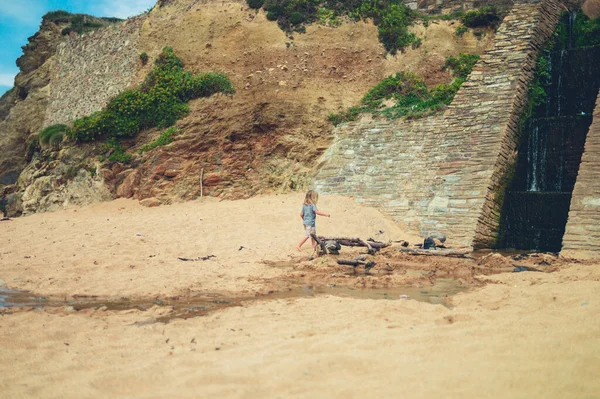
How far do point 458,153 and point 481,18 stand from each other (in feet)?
24.1

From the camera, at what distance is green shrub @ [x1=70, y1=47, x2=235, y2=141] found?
1658 cm

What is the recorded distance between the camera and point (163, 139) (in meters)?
15.8

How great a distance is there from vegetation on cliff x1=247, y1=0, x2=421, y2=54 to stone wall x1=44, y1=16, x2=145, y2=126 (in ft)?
17.1

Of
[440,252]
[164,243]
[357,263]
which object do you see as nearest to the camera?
[357,263]

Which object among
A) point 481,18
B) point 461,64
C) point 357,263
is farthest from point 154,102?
point 357,263

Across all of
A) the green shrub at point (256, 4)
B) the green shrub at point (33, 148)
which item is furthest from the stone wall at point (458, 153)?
the green shrub at point (33, 148)

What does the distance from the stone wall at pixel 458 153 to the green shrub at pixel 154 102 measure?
17.0ft

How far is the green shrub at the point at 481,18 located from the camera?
645 inches

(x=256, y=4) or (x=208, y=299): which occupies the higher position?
(x=256, y=4)

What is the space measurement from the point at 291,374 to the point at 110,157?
14.9 meters

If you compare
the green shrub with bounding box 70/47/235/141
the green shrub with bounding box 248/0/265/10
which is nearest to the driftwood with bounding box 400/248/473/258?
the green shrub with bounding box 70/47/235/141

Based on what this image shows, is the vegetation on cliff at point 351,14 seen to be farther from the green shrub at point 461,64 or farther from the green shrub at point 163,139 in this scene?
the green shrub at point 163,139

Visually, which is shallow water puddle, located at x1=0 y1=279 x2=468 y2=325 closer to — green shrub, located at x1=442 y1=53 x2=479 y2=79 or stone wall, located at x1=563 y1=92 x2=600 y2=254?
stone wall, located at x1=563 y1=92 x2=600 y2=254

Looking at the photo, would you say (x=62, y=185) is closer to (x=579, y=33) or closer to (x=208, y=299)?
(x=208, y=299)
